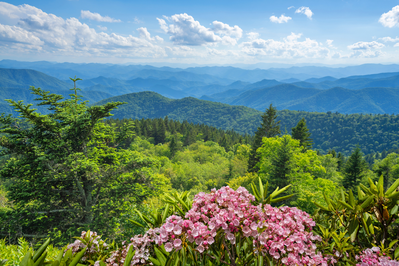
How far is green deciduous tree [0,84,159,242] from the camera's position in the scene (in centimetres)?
1012

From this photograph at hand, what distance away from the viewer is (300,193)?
47.0 feet

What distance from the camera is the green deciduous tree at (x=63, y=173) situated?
10117mm

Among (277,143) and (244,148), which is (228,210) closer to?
(277,143)

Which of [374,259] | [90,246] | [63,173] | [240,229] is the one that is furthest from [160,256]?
[63,173]

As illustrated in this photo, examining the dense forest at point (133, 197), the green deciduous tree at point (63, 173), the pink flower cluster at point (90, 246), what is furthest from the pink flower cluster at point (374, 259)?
the green deciduous tree at point (63, 173)

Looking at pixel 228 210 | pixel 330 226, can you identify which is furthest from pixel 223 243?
pixel 330 226

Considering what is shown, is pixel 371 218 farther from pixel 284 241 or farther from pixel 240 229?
pixel 240 229

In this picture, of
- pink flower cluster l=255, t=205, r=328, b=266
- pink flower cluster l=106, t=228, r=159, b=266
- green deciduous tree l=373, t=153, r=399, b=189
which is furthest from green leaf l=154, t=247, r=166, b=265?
green deciduous tree l=373, t=153, r=399, b=189

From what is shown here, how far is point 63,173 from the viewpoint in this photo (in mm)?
10648

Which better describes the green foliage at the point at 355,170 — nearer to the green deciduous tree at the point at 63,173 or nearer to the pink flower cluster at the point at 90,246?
the green deciduous tree at the point at 63,173

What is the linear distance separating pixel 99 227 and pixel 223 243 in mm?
11753

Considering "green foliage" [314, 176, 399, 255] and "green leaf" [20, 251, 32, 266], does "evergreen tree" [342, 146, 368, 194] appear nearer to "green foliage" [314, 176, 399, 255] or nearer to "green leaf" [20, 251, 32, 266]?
"green foliage" [314, 176, 399, 255]

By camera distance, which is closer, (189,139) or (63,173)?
(63,173)

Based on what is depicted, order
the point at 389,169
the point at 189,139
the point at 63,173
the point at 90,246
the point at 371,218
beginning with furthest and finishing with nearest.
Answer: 1. the point at 189,139
2. the point at 389,169
3. the point at 63,173
4. the point at 90,246
5. the point at 371,218
